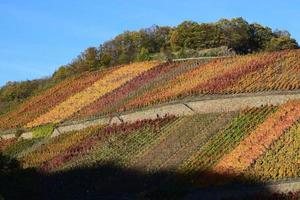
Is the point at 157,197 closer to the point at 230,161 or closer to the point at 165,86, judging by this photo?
the point at 230,161

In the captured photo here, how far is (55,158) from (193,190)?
1323 cm

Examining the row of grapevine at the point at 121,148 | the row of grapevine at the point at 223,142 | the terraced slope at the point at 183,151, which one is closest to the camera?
the terraced slope at the point at 183,151

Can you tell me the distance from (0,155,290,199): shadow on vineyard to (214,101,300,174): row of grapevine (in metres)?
1.06

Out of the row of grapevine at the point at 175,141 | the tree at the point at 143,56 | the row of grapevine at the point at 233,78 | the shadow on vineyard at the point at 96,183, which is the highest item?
the tree at the point at 143,56

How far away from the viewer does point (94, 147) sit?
43438 millimetres

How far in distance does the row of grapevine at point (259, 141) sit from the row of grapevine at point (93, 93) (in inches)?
778

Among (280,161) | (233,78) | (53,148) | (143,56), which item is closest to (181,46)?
(143,56)

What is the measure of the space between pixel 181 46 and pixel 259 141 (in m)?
44.2

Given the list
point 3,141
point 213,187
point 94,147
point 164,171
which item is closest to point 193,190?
point 213,187

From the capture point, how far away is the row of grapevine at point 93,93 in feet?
182

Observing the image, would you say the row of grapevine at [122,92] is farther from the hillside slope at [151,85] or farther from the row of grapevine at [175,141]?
the row of grapevine at [175,141]

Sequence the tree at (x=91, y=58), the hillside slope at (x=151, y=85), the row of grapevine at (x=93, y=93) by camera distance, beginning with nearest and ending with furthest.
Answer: the hillside slope at (x=151, y=85)
the row of grapevine at (x=93, y=93)
the tree at (x=91, y=58)

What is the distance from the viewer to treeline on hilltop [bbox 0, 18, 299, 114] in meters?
76.4

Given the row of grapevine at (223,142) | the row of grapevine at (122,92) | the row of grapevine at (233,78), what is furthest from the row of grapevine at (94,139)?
the row of grapevine at (122,92)
